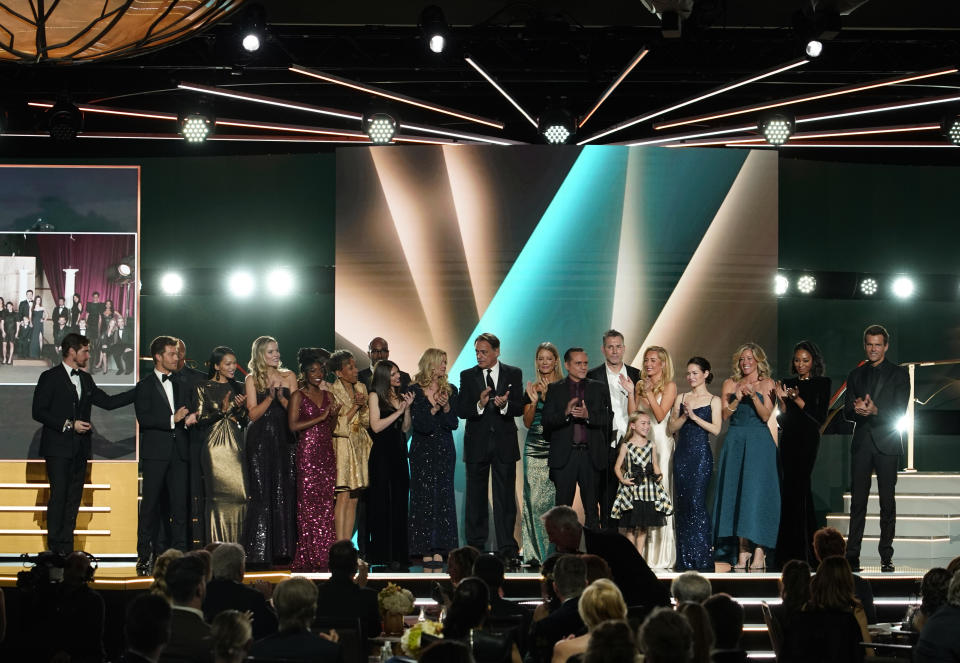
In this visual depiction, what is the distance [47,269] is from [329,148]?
9.30 ft

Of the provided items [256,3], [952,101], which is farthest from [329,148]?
[952,101]

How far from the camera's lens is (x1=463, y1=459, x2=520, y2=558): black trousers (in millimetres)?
9219

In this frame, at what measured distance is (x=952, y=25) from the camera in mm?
9555

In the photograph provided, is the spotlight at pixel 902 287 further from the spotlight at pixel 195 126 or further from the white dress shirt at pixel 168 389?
the white dress shirt at pixel 168 389

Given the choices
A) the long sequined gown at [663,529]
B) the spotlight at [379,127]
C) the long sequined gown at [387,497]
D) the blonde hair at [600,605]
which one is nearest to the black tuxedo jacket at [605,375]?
the long sequined gown at [663,529]

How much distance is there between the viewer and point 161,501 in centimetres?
892

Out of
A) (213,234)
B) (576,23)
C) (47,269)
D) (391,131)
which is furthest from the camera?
(213,234)

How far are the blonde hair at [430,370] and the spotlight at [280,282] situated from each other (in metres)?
3.29

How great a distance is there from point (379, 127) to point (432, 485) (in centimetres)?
306

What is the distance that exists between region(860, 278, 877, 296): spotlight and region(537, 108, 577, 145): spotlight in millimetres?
3517

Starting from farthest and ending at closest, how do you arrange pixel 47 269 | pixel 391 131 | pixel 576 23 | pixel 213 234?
pixel 213 234, pixel 47 269, pixel 391 131, pixel 576 23

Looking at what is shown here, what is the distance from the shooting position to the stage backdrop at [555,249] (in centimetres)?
1062

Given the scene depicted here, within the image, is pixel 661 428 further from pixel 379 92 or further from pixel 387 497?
pixel 379 92

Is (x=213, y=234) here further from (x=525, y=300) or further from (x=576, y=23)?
(x=576, y=23)
